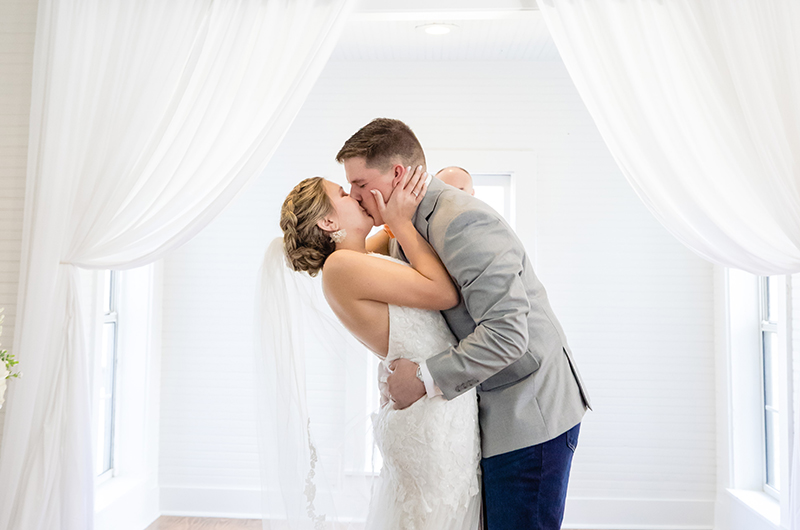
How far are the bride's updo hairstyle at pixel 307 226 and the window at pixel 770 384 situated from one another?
8.54 feet

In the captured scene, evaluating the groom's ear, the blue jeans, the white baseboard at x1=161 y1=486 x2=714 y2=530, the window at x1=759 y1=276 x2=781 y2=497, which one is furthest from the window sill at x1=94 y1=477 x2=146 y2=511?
the window at x1=759 y1=276 x2=781 y2=497

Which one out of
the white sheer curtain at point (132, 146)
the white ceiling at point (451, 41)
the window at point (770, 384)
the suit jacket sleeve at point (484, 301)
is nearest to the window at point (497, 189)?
the white ceiling at point (451, 41)

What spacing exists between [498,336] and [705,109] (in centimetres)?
151

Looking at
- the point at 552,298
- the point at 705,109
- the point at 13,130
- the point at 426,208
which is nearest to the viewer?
the point at 426,208

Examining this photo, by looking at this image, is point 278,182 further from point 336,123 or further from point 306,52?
point 306,52

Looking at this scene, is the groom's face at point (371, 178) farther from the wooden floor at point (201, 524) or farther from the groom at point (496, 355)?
the wooden floor at point (201, 524)

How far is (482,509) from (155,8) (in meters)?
2.26

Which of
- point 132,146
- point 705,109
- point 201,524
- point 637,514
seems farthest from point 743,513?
point 132,146

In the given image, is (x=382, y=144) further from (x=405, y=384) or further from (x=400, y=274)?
(x=405, y=384)

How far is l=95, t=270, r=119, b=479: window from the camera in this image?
3580 mm

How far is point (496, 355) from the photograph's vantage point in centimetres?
163

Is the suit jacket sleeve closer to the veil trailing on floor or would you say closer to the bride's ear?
the bride's ear

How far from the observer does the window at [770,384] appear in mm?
3385

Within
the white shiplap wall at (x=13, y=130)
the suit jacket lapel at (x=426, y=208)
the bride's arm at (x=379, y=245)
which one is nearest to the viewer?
the suit jacket lapel at (x=426, y=208)
